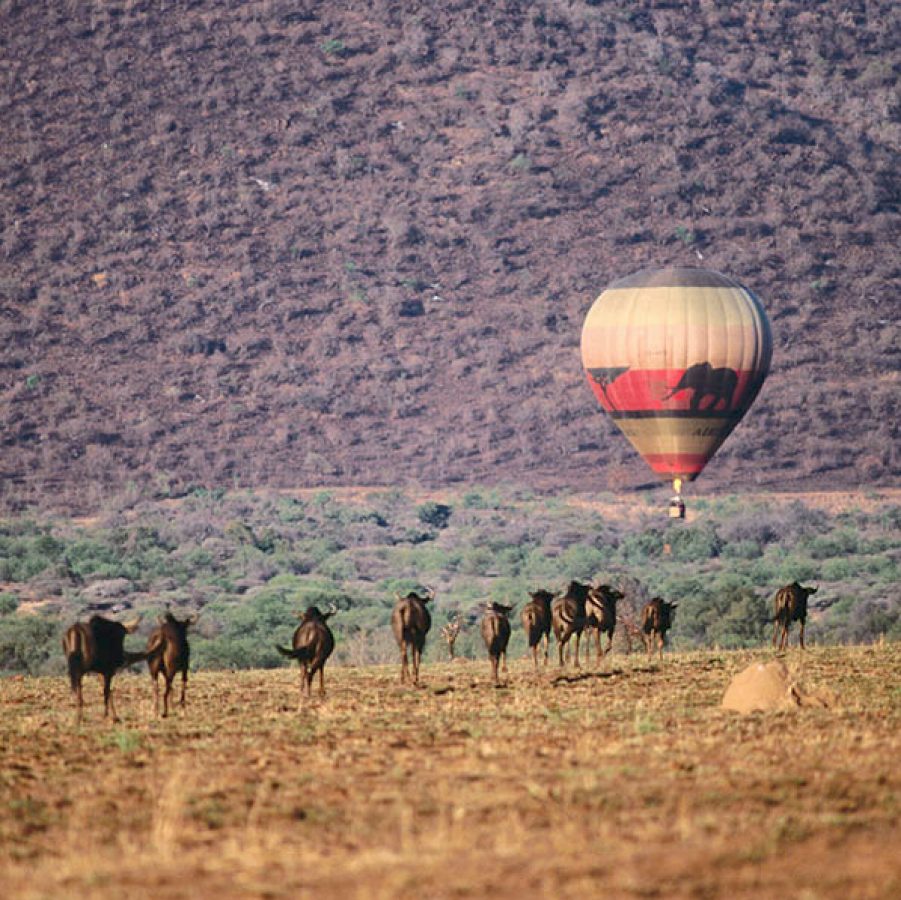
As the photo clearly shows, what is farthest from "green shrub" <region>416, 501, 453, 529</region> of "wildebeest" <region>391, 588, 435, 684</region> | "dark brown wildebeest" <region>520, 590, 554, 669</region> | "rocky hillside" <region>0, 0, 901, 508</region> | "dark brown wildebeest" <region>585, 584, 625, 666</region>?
"wildebeest" <region>391, 588, 435, 684</region>

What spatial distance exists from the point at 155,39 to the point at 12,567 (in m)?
66.0

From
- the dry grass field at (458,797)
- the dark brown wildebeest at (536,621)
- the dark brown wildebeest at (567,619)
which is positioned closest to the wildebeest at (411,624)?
the dry grass field at (458,797)

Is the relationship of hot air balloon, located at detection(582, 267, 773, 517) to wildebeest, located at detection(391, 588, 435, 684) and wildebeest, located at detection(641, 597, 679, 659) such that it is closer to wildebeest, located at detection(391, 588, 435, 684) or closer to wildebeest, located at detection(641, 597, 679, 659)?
wildebeest, located at detection(641, 597, 679, 659)

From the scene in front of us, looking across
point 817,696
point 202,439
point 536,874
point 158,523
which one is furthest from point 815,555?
point 536,874

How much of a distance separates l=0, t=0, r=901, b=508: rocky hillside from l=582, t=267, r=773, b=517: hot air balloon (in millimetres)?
39186

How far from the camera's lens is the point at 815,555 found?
81.7 meters

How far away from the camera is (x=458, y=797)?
18.5 metres

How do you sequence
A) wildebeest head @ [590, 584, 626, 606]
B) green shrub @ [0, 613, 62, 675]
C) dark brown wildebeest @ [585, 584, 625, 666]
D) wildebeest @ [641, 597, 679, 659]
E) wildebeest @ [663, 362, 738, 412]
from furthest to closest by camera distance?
wildebeest @ [663, 362, 738, 412], green shrub @ [0, 613, 62, 675], wildebeest @ [641, 597, 679, 659], wildebeest head @ [590, 584, 626, 606], dark brown wildebeest @ [585, 584, 625, 666]

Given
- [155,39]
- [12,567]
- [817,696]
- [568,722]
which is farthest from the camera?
[155,39]

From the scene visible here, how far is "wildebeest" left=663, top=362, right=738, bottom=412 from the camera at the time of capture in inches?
2287

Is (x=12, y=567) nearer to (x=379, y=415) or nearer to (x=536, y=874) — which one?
(x=379, y=415)

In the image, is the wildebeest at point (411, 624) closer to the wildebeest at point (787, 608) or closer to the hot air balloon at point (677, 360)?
the wildebeest at point (787, 608)

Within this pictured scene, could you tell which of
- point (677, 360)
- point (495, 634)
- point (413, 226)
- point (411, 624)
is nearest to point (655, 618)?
point (495, 634)

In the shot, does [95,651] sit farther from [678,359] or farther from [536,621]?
[678,359]
